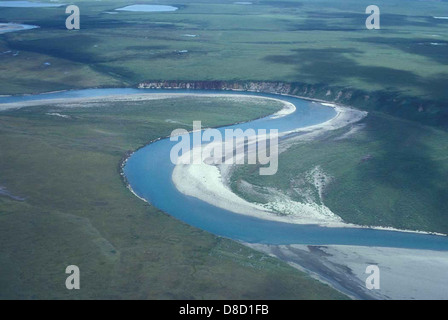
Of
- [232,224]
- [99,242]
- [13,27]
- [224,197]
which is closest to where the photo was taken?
[99,242]

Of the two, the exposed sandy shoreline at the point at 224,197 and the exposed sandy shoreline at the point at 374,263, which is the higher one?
the exposed sandy shoreline at the point at 224,197

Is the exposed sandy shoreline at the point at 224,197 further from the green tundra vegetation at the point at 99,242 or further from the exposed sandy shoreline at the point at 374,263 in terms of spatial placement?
the green tundra vegetation at the point at 99,242

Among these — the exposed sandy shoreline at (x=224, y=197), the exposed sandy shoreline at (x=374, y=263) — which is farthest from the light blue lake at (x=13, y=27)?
the exposed sandy shoreline at (x=374, y=263)

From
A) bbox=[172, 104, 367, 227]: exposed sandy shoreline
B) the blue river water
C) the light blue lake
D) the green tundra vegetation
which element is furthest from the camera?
the light blue lake

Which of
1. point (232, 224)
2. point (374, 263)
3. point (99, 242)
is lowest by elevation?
point (374, 263)

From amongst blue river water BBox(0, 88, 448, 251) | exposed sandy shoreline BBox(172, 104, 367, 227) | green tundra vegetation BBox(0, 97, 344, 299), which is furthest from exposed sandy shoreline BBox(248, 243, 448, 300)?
exposed sandy shoreline BBox(172, 104, 367, 227)

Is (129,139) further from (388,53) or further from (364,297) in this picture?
(388,53)

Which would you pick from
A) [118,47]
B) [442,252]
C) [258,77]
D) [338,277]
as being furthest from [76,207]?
[118,47]

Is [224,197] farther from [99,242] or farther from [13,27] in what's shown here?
[13,27]

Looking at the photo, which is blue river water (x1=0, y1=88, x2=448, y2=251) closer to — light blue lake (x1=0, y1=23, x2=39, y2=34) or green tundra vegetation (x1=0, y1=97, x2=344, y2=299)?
green tundra vegetation (x1=0, y1=97, x2=344, y2=299)

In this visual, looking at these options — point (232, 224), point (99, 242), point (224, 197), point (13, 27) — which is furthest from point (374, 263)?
point (13, 27)
